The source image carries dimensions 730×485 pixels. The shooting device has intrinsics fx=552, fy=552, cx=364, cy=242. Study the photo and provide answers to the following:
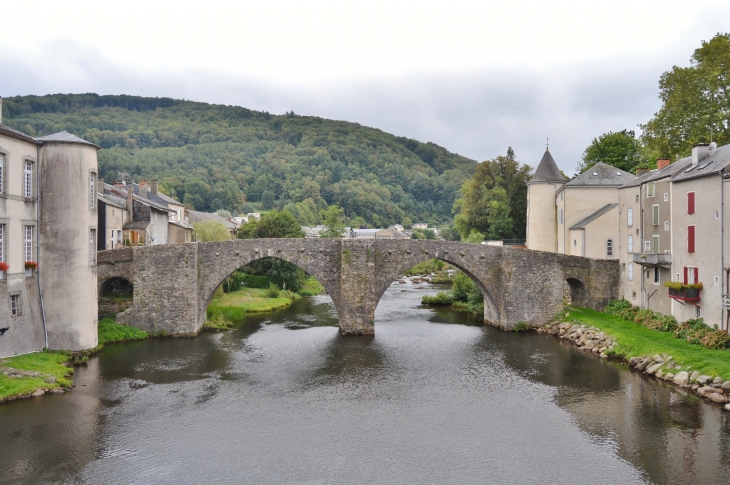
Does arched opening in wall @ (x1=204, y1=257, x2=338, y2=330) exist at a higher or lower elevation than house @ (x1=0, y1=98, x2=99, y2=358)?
lower

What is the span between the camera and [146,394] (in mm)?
18391

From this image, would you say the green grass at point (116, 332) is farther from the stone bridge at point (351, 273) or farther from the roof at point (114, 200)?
the roof at point (114, 200)

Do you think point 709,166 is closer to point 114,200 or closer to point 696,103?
point 696,103

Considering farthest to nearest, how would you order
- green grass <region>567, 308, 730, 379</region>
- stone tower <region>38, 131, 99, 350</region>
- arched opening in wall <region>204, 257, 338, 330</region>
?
1. arched opening in wall <region>204, 257, 338, 330</region>
2. stone tower <region>38, 131, 99, 350</region>
3. green grass <region>567, 308, 730, 379</region>

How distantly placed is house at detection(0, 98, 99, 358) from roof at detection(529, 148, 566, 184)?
2709cm

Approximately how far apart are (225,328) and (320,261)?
21.9 feet

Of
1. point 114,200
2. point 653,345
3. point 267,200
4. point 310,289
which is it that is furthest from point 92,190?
point 267,200

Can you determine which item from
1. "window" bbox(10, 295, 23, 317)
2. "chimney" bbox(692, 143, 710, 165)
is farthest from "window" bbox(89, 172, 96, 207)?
"chimney" bbox(692, 143, 710, 165)

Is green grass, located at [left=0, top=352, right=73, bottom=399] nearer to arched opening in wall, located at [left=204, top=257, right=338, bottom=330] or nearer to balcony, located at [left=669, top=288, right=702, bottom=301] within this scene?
arched opening in wall, located at [left=204, top=257, right=338, bottom=330]

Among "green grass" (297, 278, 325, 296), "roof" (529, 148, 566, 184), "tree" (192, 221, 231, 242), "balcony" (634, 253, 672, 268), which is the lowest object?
"green grass" (297, 278, 325, 296)

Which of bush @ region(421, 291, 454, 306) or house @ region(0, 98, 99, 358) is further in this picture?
bush @ region(421, 291, 454, 306)

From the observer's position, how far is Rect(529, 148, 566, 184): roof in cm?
3681

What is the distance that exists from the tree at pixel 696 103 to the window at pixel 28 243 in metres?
32.1

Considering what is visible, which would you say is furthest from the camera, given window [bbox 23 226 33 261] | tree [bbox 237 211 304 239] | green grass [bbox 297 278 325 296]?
tree [bbox 237 211 304 239]
